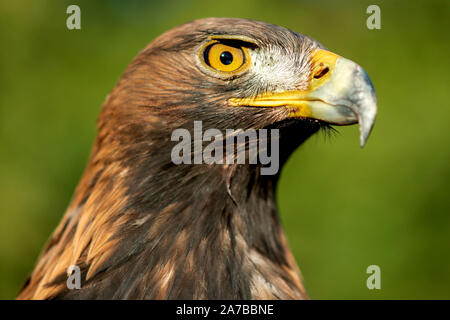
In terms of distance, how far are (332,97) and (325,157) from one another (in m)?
3.52

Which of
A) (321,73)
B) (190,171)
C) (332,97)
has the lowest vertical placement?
(190,171)

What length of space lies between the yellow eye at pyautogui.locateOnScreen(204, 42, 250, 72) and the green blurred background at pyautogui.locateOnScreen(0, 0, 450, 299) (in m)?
3.23

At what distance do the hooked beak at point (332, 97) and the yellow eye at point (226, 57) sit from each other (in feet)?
0.44

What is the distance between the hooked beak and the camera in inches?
72.5

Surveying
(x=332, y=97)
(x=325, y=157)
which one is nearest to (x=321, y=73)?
(x=332, y=97)

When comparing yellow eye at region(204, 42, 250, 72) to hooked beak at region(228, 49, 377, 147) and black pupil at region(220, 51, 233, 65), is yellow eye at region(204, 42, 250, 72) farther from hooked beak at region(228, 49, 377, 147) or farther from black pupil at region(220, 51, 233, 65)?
hooked beak at region(228, 49, 377, 147)

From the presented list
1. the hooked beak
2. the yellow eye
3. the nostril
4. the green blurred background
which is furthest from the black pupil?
the green blurred background

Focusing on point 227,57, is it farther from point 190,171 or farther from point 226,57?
point 190,171

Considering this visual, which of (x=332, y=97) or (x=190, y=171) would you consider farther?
(x=190, y=171)

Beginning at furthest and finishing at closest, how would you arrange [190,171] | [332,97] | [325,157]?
[325,157] < [190,171] < [332,97]

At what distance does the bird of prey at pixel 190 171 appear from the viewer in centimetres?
199

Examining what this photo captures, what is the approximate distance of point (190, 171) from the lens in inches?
81.7

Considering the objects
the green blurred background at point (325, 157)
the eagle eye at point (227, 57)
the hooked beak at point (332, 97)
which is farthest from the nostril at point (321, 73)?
the green blurred background at point (325, 157)
